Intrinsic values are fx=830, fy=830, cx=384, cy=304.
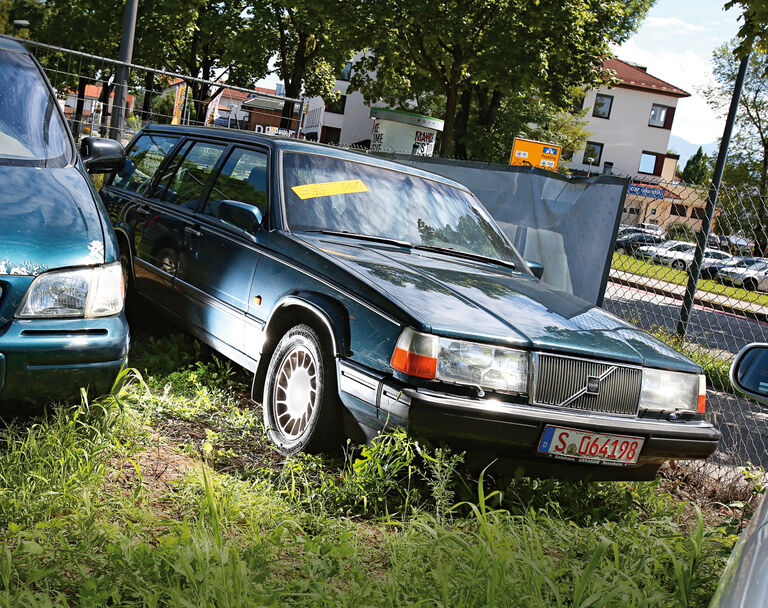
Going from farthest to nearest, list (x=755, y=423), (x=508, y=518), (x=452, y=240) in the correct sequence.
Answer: (x=755, y=423)
(x=452, y=240)
(x=508, y=518)

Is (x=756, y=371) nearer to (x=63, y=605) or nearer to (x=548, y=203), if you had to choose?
(x=63, y=605)

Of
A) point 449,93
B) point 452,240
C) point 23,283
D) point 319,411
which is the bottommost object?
point 319,411

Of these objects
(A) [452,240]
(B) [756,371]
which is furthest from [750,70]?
(B) [756,371]

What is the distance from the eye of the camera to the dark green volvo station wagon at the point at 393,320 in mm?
3670

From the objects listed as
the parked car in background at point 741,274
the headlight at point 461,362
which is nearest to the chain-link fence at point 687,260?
the parked car in background at point 741,274

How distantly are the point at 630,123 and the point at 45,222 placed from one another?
2424 inches

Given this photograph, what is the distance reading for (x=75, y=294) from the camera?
3.67 m

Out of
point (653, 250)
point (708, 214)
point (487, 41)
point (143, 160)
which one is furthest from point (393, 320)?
point (487, 41)

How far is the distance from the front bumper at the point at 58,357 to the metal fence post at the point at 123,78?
9.17 m

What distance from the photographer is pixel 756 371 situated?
2.00 m

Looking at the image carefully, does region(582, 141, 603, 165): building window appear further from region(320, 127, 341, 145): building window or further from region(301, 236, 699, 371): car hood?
region(301, 236, 699, 371): car hood

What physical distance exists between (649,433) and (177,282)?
3.19 meters

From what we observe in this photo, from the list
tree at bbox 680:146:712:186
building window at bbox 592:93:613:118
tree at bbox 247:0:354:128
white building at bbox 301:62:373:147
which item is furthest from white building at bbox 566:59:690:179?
tree at bbox 680:146:712:186

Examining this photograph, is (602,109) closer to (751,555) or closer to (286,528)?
(286,528)
